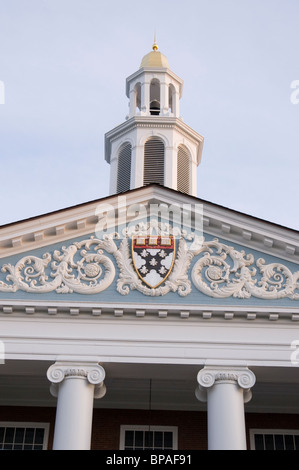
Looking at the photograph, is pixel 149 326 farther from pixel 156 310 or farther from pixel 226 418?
pixel 226 418

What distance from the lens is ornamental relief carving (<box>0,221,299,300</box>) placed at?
1867 cm

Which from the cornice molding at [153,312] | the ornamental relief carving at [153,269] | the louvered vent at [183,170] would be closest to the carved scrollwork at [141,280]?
the ornamental relief carving at [153,269]

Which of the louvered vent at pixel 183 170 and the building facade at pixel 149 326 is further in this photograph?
the louvered vent at pixel 183 170

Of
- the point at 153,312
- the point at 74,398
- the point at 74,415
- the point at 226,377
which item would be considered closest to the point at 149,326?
the point at 153,312

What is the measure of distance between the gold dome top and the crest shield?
1424 cm

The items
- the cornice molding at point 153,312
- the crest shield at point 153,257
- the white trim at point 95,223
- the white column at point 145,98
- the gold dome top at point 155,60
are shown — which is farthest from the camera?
the gold dome top at point 155,60

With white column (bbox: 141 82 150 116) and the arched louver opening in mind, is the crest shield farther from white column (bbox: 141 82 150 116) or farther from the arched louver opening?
white column (bbox: 141 82 150 116)

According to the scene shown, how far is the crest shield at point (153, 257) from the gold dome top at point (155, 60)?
561 inches

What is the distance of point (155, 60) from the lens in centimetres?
3238

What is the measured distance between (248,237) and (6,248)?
20.7 ft

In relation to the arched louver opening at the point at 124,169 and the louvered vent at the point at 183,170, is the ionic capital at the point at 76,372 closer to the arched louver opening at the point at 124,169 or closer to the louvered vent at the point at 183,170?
the arched louver opening at the point at 124,169

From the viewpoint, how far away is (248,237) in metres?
19.4

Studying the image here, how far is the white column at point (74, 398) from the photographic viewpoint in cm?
1677
